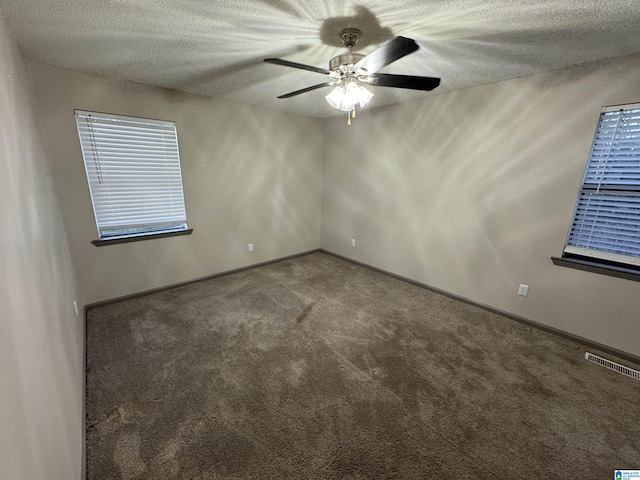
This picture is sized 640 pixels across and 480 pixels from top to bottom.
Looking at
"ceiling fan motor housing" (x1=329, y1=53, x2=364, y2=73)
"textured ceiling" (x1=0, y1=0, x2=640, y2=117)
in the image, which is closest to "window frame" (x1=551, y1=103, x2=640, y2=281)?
"textured ceiling" (x1=0, y1=0, x2=640, y2=117)

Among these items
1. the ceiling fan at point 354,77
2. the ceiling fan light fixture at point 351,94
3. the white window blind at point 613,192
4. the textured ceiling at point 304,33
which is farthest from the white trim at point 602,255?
the ceiling fan light fixture at point 351,94

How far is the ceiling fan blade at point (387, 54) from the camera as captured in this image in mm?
1196

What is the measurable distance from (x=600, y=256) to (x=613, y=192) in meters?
0.52

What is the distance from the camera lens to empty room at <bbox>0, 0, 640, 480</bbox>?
134 centimetres

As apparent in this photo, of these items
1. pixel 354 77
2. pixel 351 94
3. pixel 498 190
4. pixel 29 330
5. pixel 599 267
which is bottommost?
pixel 599 267

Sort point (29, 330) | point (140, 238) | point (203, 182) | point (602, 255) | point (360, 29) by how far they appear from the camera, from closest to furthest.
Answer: point (29, 330) < point (360, 29) < point (602, 255) < point (140, 238) < point (203, 182)

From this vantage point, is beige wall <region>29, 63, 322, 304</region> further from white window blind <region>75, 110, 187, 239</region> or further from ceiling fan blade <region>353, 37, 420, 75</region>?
ceiling fan blade <region>353, 37, 420, 75</region>

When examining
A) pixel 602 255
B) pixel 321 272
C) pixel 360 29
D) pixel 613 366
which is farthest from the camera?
pixel 321 272

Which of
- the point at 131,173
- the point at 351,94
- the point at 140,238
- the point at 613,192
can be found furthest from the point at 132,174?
the point at 613,192

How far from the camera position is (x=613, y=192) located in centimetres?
204

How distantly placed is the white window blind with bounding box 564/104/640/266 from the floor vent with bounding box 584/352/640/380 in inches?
31.8

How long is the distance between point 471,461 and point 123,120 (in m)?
3.86

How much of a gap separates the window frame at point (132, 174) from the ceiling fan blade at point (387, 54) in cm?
236

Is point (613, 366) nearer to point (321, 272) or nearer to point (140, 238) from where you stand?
point (321, 272)
